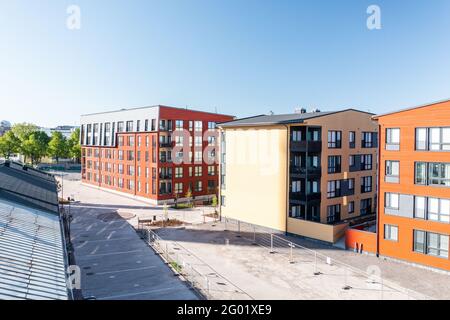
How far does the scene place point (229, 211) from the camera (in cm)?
4059

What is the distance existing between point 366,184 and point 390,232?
15821mm

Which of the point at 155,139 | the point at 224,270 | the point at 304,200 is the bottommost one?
the point at 224,270

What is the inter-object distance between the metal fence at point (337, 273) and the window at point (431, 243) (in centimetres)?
353

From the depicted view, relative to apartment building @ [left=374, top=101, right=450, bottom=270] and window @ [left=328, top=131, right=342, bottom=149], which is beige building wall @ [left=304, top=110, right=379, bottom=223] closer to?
window @ [left=328, top=131, right=342, bottom=149]

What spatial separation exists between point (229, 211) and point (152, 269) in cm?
1737

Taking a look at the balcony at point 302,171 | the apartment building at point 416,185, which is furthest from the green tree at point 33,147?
the apartment building at point 416,185

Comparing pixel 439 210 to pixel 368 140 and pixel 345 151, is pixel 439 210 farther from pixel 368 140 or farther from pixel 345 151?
pixel 368 140

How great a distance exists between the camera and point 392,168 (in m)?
27.0

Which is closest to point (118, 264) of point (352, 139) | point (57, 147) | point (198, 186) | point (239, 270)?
point (239, 270)

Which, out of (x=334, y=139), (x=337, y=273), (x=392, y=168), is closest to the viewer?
(x=337, y=273)

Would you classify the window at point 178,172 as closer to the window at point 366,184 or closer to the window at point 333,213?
the window at point 333,213

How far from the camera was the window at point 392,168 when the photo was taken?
1048 inches
